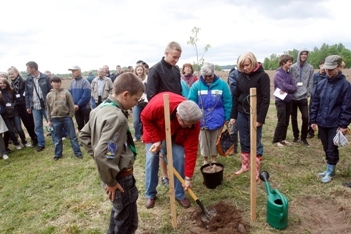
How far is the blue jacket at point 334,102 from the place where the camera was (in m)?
3.66

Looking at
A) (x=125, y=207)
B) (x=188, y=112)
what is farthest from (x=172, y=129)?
(x=125, y=207)

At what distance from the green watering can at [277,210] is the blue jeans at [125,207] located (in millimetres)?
1525

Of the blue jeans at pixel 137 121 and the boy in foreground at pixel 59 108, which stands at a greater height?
the boy in foreground at pixel 59 108

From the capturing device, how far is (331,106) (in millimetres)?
3775

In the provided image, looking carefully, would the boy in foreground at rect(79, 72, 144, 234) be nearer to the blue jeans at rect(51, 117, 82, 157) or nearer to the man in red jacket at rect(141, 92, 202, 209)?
the man in red jacket at rect(141, 92, 202, 209)

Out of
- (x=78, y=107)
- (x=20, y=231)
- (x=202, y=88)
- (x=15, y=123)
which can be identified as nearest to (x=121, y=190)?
(x=20, y=231)


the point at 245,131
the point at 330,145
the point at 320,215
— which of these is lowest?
the point at 320,215

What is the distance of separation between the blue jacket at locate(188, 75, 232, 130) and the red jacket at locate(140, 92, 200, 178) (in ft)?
3.57

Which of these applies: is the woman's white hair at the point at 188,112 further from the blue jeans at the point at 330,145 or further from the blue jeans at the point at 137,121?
the blue jeans at the point at 137,121

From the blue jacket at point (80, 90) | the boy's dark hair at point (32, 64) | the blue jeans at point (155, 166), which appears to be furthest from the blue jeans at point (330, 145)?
the boy's dark hair at point (32, 64)

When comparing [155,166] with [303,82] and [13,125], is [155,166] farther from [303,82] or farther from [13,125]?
[13,125]

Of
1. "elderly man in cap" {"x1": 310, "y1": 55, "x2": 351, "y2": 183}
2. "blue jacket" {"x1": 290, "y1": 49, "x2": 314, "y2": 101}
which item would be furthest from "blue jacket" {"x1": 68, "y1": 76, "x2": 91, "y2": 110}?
"elderly man in cap" {"x1": 310, "y1": 55, "x2": 351, "y2": 183}

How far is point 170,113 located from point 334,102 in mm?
2486

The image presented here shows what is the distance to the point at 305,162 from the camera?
4863 millimetres
